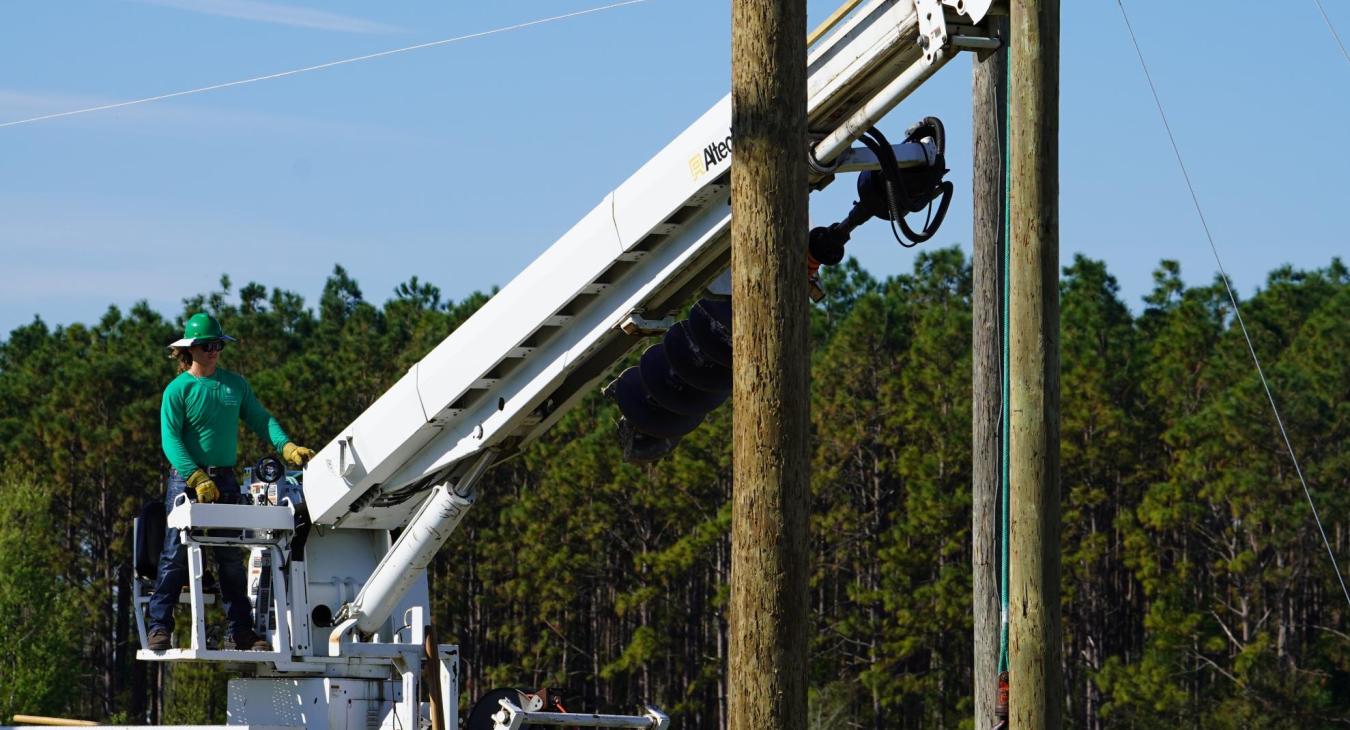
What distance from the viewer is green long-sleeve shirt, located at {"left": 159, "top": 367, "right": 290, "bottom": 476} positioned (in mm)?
12438

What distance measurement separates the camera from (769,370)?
7.61 metres

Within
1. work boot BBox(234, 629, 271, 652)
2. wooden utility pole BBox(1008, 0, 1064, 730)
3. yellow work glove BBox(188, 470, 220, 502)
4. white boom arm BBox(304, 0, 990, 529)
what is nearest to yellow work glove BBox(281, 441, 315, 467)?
white boom arm BBox(304, 0, 990, 529)

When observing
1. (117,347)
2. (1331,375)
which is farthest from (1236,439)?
(117,347)

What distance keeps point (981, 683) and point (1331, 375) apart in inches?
1354

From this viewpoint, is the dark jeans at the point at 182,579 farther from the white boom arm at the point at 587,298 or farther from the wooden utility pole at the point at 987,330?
the wooden utility pole at the point at 987,330

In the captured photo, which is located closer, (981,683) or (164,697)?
(981,683)

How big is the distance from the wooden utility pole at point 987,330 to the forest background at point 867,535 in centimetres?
3024

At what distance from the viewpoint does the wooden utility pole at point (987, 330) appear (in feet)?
42.2

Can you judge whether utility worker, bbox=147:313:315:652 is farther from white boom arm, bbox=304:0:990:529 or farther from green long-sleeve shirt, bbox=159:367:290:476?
white boom arm, bbox=304:0:990:529

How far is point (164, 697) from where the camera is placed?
43844 millimetres

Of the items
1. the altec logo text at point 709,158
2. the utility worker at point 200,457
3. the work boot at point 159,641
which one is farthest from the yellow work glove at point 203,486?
the altec logo text at point 709,158

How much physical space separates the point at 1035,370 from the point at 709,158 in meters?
2.94

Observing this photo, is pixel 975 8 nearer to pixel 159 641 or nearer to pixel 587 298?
pixel 587 298

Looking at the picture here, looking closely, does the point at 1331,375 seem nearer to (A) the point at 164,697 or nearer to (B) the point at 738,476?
(A) the point at 164,697
